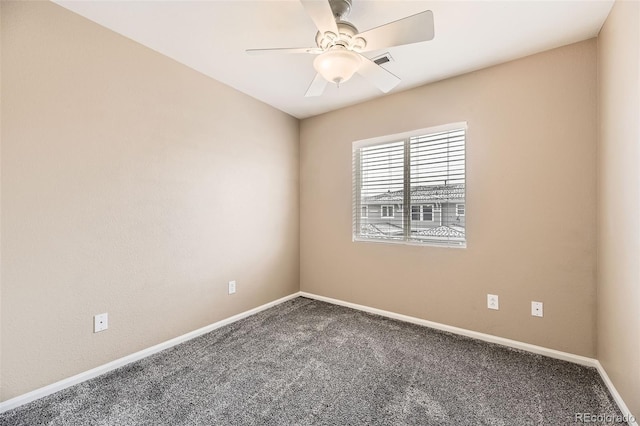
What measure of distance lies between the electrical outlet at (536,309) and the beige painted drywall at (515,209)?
1.5 inches

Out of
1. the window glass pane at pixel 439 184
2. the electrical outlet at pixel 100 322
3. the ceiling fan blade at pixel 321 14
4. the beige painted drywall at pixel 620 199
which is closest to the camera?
the ceiling fan blade at pixel 321 14

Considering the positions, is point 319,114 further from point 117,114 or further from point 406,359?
point 406,359

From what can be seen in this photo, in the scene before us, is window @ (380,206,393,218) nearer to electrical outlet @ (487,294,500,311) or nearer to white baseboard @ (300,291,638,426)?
white baseboard @ (300,291,638,426)

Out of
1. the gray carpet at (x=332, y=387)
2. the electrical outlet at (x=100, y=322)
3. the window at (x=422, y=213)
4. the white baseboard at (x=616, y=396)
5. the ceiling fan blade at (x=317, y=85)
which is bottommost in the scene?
the gray carpet at (x=332, y=387)

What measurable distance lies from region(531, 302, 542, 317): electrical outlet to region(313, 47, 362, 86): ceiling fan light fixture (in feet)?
7.38

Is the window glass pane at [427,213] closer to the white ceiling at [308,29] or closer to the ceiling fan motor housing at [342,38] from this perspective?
the white ceiling at [308,29]

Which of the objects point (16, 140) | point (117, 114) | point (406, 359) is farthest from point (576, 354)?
point (16, 140)

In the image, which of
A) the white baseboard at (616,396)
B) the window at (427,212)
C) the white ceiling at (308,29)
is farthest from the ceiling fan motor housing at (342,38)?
the white baseboard at (616,396)

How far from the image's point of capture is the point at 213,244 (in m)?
2.67

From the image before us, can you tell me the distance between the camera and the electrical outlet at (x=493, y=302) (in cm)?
235

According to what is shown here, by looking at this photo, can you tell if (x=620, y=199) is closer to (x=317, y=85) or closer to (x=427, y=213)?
(x=427, y=213)

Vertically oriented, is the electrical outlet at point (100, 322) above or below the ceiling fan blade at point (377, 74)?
below

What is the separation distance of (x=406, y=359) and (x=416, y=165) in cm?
179

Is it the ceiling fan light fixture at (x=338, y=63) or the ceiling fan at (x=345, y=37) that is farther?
the ceiling fan light fixture at (x=338, y=63)
